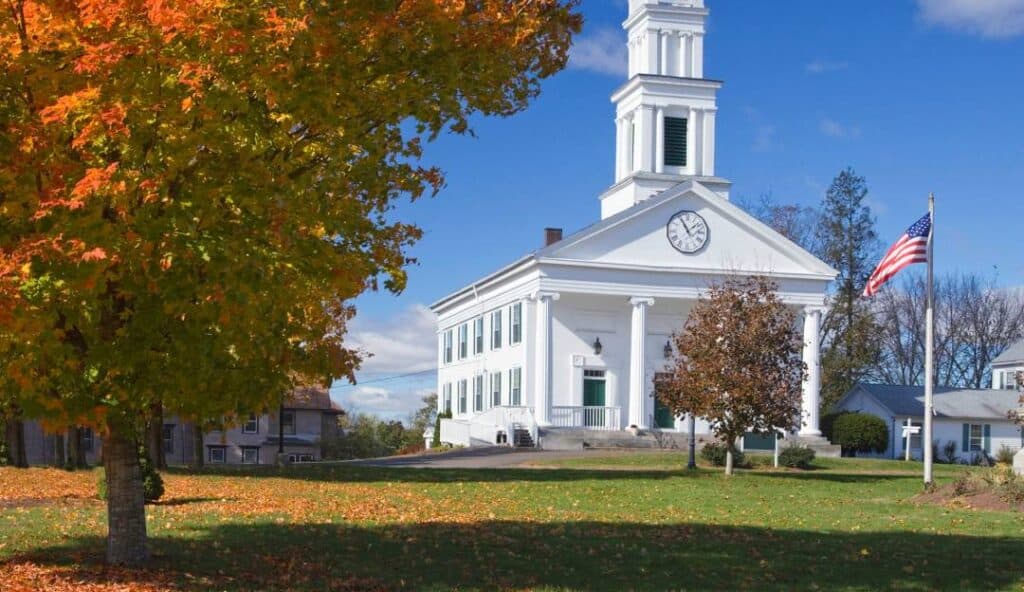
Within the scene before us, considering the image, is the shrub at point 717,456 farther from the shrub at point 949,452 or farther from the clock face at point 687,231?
the shrub at point 949,452

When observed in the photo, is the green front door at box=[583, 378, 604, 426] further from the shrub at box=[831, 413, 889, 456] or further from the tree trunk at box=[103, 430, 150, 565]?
the tree trunk at box=[103, 430, 150, 565]

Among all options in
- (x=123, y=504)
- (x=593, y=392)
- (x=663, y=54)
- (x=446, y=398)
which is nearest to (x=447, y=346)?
(x=446, y=398)

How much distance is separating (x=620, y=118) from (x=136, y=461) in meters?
43.8

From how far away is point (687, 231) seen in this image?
49375mm

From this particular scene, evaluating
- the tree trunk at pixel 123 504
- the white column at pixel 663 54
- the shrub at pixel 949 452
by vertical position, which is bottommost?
the shrub at pixel 949 452

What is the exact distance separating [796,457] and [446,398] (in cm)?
2977

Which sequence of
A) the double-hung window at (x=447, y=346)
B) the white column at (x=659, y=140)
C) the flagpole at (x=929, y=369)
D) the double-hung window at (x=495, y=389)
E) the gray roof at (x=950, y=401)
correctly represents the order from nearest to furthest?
the flagpole at (x=929, y=369) → the white column at (x=659, y=140) → the double-hung window at (x=495, y=389) → the gray roof at (x=950, y=401) → the double-hung window at (x=447, y=346)

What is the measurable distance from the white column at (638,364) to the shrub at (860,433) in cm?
957

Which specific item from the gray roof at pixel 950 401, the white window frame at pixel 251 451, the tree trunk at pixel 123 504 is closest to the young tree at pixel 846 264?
the gray roof at pixel 950 401

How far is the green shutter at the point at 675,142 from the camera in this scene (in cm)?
5266

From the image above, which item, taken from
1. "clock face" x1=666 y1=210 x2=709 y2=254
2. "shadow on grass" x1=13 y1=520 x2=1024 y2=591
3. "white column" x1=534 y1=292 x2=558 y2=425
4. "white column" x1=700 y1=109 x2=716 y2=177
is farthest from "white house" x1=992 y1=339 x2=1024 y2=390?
"shadow on grass" x1=13 y1=520 x2=1024 y2=591

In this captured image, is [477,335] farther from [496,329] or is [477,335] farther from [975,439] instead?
[975,439]

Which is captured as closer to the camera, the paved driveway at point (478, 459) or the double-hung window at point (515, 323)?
the paved driveway at point (478, 459)

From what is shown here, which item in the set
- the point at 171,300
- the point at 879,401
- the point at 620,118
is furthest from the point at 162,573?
the point at 879,401
